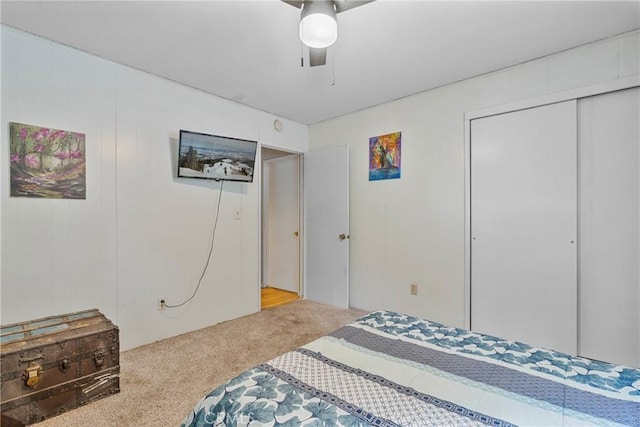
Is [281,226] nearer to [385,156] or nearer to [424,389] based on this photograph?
[385,156]

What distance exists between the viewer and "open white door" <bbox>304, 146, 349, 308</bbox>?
3.79 metres

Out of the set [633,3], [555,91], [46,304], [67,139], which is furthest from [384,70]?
[46,304]

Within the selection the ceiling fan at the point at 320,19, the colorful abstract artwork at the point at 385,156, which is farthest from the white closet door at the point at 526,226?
the ceiling fan at the point at 320,19

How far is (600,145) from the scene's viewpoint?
228 cm

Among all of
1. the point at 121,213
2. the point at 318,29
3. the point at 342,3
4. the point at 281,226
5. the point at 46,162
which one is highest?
the point at 342,3

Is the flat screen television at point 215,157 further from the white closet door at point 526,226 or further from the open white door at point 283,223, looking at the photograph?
the white closet door at point 526,226

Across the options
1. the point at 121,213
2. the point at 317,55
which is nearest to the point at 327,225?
the point at 121,213

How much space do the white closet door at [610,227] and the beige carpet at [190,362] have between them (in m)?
2.15

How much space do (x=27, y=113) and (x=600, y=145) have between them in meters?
4.17

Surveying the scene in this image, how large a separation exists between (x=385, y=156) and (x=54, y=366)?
325cm

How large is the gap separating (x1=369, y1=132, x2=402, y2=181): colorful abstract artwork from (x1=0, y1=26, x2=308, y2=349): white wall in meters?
1.48

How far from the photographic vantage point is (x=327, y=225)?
399cm

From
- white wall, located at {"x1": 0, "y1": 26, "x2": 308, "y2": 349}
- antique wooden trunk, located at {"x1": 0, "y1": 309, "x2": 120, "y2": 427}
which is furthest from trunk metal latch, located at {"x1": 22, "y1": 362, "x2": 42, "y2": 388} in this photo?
white wall, located at {"x1": 0, "y1": 26, "x2": 308, "y2": 349}

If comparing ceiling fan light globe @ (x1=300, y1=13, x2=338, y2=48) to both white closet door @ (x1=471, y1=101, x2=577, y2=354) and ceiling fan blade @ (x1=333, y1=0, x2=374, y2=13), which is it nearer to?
ceiling fan blade @ (x1=333, y1=0, x2=374, y2=13)
